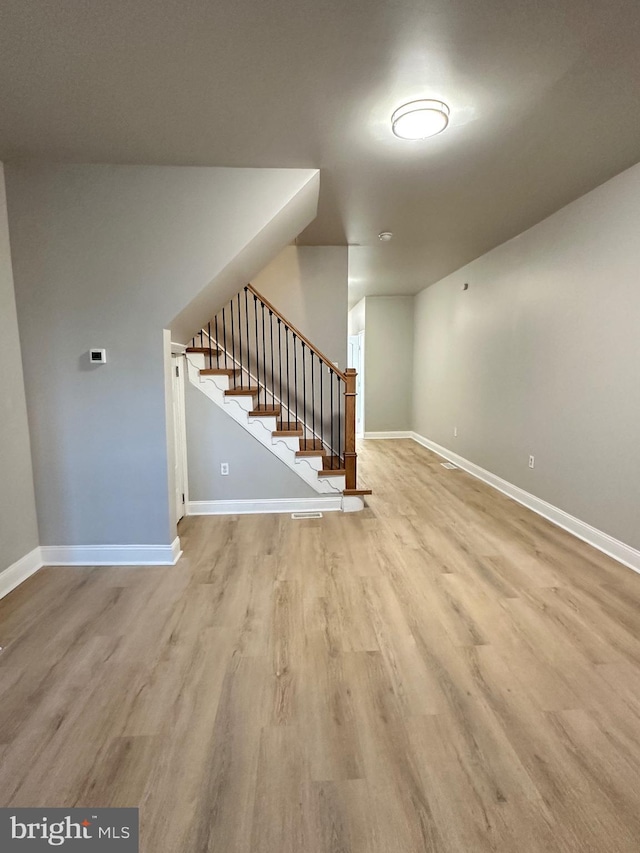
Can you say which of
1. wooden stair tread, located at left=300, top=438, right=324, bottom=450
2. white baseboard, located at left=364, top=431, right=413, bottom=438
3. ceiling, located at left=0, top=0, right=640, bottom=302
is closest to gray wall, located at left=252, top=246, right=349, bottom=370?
wooden stair tread, located at left=300, top=438, right=324, bottom=450

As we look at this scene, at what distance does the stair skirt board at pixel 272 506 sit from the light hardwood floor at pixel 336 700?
0.83 m

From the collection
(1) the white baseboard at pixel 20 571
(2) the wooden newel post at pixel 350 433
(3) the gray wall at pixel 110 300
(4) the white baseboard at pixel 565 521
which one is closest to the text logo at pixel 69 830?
(1) the white baseboard at pixel 20 571

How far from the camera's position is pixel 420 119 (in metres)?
1.97

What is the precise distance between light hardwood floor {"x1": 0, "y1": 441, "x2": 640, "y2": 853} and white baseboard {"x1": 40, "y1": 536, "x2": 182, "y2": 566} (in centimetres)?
10

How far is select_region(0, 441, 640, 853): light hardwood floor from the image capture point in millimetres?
1181

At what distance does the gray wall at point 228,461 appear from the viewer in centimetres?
357

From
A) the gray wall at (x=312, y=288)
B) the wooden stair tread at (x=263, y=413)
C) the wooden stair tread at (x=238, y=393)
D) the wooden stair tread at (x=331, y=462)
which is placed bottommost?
the wooden stair tread at (x=331, y=462)

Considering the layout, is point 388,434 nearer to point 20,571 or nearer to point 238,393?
point 238,393

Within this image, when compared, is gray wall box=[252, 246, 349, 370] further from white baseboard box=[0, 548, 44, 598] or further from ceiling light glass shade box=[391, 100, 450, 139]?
white baseboard box=[0, 548, 44, 598]

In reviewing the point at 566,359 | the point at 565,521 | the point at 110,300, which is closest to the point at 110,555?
the point at 110,300

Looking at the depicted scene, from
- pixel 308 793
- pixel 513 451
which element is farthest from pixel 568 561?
pixel 308 793

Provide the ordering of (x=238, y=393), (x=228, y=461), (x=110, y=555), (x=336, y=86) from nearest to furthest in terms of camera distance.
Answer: (x=336, y=86) < (x=110, y=555) < (x=238, y=393) < (x=228, y=461)

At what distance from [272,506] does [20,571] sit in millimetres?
1905

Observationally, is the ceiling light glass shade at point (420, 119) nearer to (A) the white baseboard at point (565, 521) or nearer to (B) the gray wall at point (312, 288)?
(B) the gray wall at point (312, 288)
